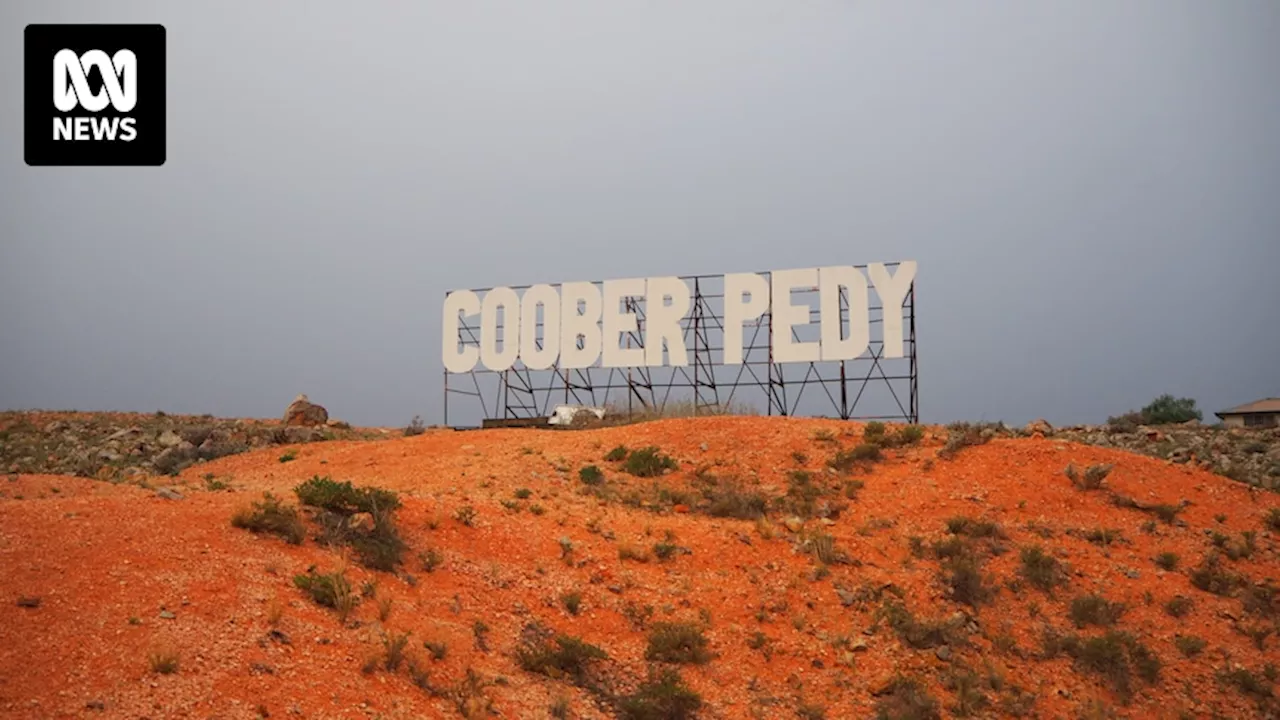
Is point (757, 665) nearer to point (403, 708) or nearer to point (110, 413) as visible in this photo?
point (403, 708)

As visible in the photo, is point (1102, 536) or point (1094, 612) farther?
point (1102, 536)

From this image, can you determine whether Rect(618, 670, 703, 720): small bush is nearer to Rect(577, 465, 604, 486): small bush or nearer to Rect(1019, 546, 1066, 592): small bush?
Rect(1019, 546, 1066, 592): small bush

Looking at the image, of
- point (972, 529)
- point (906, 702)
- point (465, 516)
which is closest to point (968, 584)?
point (972, 529)

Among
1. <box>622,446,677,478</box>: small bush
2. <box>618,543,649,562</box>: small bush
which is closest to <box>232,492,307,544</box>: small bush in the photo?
<box>618,543,649,562</box>: small bush

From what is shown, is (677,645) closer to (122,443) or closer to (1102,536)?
(1102,536)

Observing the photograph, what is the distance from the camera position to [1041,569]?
19828 mm

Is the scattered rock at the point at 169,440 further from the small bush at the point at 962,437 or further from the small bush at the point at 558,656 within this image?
the small bush at the point at 962,437

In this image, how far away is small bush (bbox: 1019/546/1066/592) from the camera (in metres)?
19.5

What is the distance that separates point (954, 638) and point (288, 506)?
40.2 ft

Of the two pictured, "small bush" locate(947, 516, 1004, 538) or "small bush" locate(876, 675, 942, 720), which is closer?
"small bush" locate(876, 675, 942, 720)

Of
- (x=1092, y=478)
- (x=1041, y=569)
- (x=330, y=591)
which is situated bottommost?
(x=1041, y=569)

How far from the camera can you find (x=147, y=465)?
2848 centimetres

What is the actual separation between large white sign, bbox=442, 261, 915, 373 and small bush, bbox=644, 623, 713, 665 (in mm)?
20608

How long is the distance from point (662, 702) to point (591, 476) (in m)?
10.6
